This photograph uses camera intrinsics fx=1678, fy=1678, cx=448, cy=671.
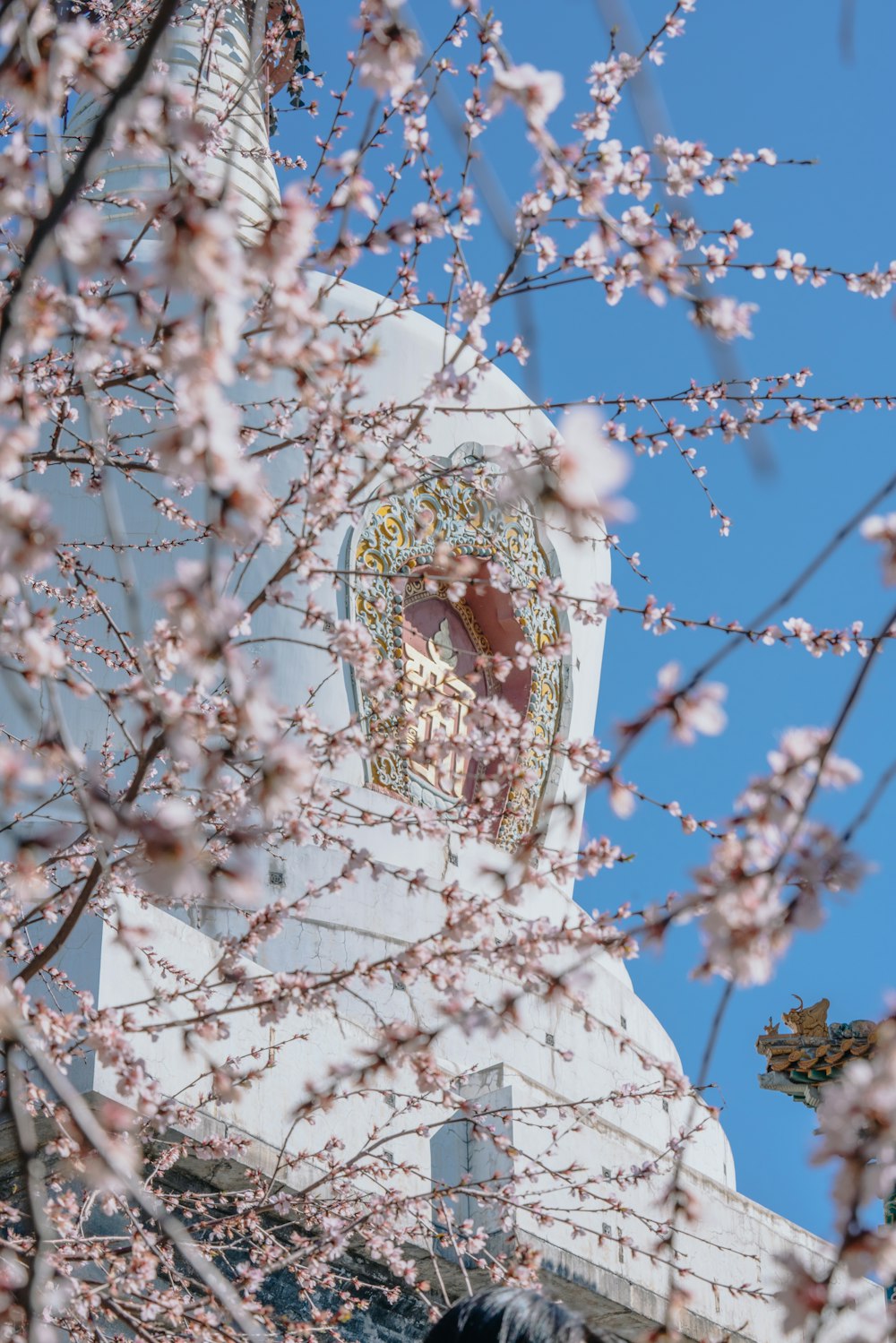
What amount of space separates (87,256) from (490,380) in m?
9.70

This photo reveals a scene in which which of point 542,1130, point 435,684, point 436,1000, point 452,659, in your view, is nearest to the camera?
point 436,1000

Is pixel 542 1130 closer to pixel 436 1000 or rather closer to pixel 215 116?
pixel 436 1000

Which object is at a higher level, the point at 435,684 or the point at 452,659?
the point at 452,659

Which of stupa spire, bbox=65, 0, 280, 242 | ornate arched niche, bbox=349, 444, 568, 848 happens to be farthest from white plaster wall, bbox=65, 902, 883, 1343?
stupa spire, bbox=65, 0, 280, 242

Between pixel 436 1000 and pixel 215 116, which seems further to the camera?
pixel 215 116

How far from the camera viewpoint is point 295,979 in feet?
14.5

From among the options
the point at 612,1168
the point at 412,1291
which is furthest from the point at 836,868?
the point at 612,1168

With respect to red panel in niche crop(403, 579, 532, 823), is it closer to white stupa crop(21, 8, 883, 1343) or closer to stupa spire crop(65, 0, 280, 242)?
white stupa crop(21, 8, 883, 1343)

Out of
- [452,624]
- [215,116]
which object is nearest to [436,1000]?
[452,624]

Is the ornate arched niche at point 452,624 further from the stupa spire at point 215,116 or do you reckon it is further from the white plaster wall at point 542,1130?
the stupa spire at point 215,116

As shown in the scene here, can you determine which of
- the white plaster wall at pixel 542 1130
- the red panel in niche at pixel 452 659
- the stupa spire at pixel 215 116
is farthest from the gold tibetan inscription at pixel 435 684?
the stupa spire at pixel 215 116

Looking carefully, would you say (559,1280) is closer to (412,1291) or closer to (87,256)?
(412,1291)

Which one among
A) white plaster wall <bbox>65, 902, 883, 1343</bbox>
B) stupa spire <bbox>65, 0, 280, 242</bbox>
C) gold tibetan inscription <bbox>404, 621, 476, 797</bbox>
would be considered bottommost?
white plaster wall <bbox>65, 902, 883, 1343</bbox>

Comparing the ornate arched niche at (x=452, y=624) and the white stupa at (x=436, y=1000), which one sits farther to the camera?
the ornate arched niche at (x=452, y=624)
